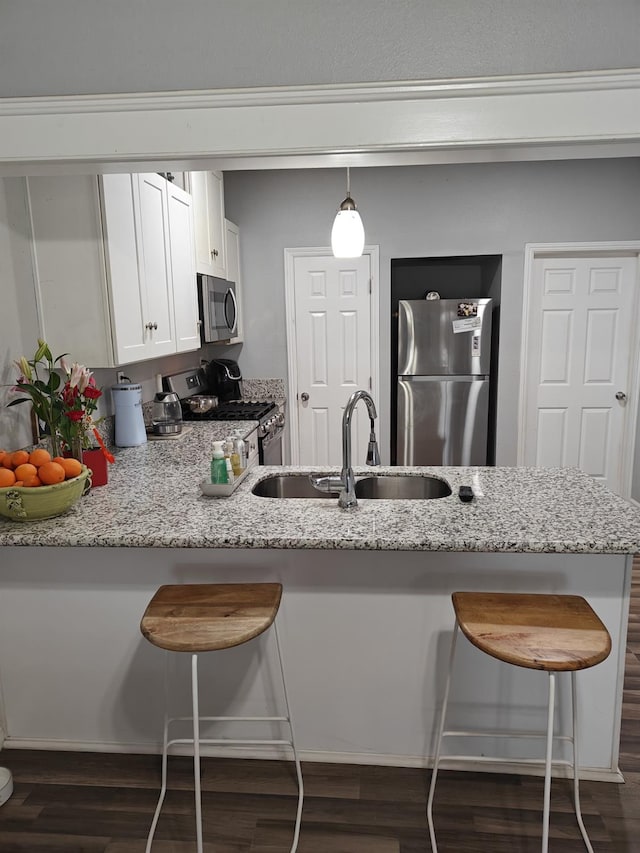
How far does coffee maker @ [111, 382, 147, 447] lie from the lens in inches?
116

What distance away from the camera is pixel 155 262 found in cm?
281

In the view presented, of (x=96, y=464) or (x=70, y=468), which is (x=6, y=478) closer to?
(x=70, y=468)

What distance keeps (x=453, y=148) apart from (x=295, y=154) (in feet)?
1.30

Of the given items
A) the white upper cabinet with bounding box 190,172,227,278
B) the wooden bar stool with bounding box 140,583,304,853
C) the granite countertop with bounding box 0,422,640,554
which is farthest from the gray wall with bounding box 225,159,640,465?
the wooden bar stool with bounding box 140,583,304,853

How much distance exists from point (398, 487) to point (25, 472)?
1324 millimetres

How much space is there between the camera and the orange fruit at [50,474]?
1797 mm

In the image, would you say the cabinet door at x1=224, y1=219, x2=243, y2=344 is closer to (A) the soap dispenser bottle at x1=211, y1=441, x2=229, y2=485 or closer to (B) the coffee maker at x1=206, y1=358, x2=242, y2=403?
(B) the coffee maker at x1=206, y1=358, x2=242, y2=403

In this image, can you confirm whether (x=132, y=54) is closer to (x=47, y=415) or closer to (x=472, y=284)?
(x=47, y=415)

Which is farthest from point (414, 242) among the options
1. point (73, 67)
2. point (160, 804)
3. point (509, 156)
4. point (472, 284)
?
point (160, 804)

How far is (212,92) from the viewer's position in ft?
4.75

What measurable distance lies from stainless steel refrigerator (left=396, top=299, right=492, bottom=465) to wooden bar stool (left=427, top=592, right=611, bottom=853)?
2.74m

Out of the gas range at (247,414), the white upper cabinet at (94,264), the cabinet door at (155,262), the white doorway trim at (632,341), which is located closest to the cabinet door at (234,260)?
the gas range at (247,414)

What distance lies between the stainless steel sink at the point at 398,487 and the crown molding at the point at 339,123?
1.17 meters

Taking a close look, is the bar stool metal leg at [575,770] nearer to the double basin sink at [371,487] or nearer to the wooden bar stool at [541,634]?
the wooden bar stool at [541,634]
